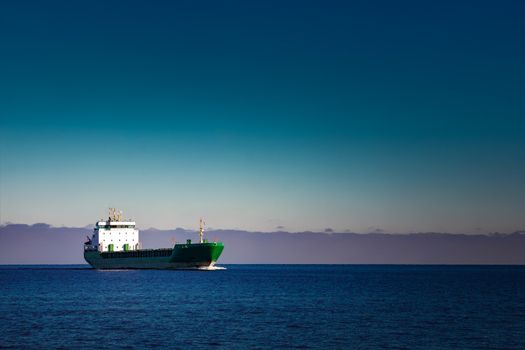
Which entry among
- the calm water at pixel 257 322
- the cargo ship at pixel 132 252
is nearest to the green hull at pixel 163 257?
the cargo ship at pixel 132 252

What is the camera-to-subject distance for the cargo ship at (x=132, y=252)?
140 meters

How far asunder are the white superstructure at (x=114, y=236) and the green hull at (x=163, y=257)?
228 centimetres

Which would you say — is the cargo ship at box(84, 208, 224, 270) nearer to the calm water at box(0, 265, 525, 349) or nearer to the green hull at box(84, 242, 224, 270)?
the green hull at box(84, 242, 224, 270)

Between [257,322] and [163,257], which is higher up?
[163,257]

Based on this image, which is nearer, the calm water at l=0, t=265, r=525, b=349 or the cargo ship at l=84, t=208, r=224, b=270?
the calm water at l=0, t=265, r=525, b=349

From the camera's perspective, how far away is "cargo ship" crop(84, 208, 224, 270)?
458ft

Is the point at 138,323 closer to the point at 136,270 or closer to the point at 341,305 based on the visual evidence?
the point at 341,305

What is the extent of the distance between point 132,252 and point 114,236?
35.6ft

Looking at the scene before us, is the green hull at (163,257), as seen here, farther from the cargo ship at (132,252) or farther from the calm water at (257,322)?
the calm water at (257,322)

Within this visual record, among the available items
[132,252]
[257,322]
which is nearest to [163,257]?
[132,252]

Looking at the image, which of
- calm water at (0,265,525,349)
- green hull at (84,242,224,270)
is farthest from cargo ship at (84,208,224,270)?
calm water at (0,265,525,349)

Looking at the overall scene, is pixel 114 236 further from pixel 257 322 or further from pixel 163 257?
pixel 257 322

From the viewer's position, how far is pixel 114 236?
530 feet

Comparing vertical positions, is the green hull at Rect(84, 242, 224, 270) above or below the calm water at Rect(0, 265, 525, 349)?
above
